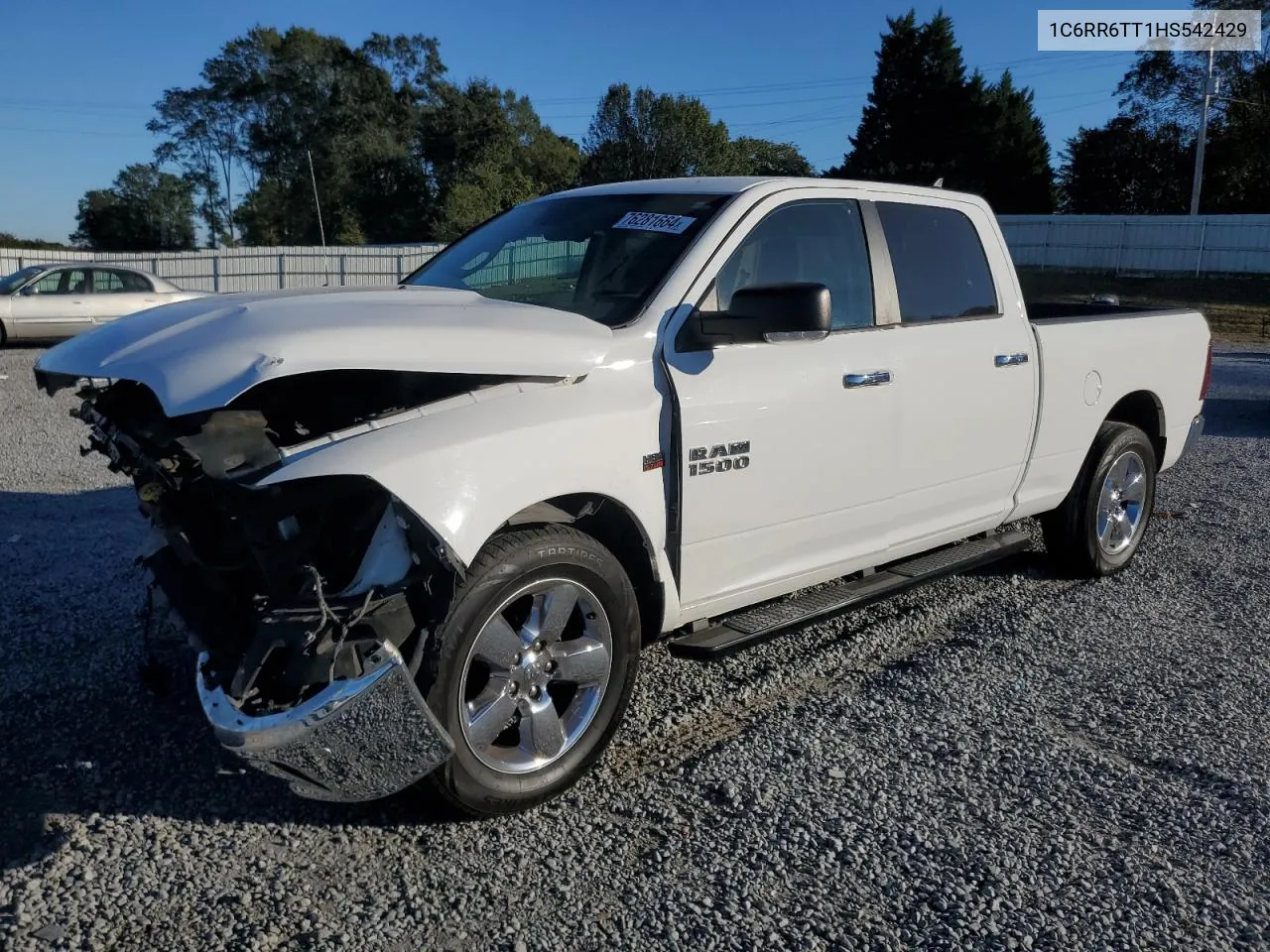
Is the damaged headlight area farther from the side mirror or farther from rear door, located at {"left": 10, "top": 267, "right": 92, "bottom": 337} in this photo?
rear door, located at {"left": 10, "top": 267, "right": 92, "bottom": 337}

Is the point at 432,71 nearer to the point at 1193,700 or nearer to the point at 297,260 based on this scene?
the point at 297,260

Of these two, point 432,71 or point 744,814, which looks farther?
point 432,71

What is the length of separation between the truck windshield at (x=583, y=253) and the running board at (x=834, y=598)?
1177mm

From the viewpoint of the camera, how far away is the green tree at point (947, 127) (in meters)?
50.2

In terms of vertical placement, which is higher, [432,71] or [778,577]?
[432,71]

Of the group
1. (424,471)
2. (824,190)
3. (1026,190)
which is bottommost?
(424,471)

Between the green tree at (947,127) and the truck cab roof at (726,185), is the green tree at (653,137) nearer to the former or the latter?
the green tree at (947,127)

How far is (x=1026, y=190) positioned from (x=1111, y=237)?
17.3m

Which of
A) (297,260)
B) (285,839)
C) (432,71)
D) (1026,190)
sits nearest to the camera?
(285,839)

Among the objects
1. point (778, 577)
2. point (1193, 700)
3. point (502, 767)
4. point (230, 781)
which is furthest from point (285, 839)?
point (1193, 700)

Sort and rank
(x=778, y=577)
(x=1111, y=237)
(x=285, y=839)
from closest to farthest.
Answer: (x=285, y=839), (x=778, y=577), (x=1111, y=237)

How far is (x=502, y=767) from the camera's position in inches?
129

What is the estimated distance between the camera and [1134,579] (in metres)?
5.98

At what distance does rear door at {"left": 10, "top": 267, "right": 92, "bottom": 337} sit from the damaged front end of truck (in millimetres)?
16887
